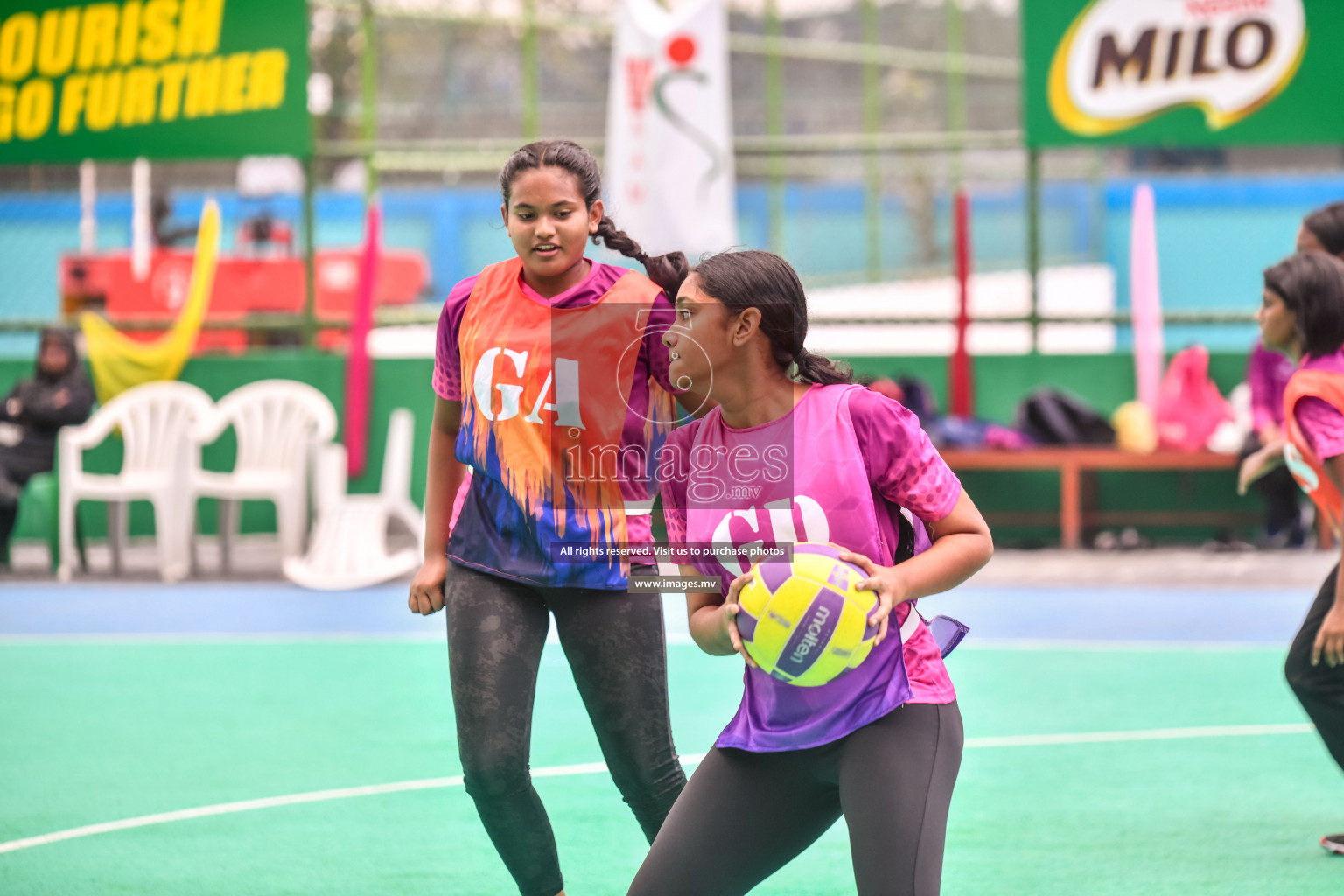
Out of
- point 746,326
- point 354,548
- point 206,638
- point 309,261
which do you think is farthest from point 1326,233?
point 309,261

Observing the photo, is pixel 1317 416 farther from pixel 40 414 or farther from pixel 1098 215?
pixel 1098 215

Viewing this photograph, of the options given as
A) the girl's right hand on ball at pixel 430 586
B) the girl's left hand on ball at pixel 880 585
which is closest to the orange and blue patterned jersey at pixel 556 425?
the girl's right hand on ball at pixel 430 586

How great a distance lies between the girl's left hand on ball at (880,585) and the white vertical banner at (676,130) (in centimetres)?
964

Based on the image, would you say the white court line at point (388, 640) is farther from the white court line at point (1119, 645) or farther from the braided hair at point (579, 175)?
the braided hair at point (579, 175)

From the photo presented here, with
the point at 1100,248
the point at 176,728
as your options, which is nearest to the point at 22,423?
the point at 176,728

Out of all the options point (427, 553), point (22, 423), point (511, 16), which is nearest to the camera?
point (427, 553)

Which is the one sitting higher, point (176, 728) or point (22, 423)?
point (22, 423)

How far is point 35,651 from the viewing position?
351 inches

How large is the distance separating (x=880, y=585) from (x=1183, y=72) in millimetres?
10779

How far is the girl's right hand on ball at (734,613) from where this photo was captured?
3105 mm

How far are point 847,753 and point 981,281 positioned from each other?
21006 mm

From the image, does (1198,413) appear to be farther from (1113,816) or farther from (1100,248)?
(1100,248)

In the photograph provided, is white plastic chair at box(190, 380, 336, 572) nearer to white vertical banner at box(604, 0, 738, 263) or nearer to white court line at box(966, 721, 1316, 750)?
white vertical banner at box(604, 0, 738, 263)

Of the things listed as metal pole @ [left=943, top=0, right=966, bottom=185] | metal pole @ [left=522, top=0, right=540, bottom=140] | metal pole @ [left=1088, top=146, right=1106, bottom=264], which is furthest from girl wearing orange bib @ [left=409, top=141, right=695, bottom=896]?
metal pole @ [left=1088, top=146, right=1106, bottom=264]
